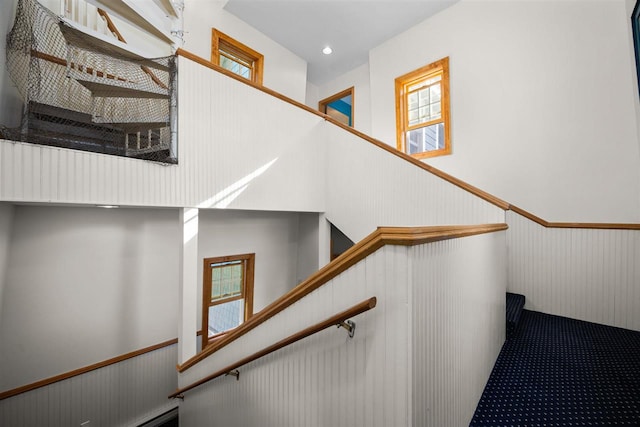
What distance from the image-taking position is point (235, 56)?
4371 millimetres

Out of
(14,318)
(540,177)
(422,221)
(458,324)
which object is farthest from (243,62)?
(458,324)

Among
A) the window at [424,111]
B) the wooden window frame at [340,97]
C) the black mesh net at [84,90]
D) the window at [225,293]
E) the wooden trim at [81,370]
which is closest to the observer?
the black mesh net at [84,90]

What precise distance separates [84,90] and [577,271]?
447 centimetres

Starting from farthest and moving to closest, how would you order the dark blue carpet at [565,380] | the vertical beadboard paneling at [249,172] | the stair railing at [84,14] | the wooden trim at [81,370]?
the stair railing at [84,14], the wooden trim at [81,370], the vertical beadboard paneling at [249,172], the dark blue carpet at [565,380]

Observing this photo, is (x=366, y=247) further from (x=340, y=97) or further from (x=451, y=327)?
(x=340, y=97)

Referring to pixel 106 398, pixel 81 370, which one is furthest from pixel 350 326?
pixel 106 398

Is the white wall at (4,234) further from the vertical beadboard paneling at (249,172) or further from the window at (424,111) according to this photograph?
the window at (424,111)

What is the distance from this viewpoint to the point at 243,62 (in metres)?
4.49

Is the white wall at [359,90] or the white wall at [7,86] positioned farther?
the white wall at [359,90]

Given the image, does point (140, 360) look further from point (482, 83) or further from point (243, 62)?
point (482, 83)

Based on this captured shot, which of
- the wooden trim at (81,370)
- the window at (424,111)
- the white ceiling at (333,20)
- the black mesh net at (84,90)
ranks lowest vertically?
the wooden trim at (81,370)

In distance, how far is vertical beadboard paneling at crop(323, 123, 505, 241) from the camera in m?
2.38

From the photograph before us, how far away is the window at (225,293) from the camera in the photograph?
11.7 feet

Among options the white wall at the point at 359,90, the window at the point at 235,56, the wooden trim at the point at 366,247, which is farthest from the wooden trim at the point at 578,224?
the window at the point at 235,56
